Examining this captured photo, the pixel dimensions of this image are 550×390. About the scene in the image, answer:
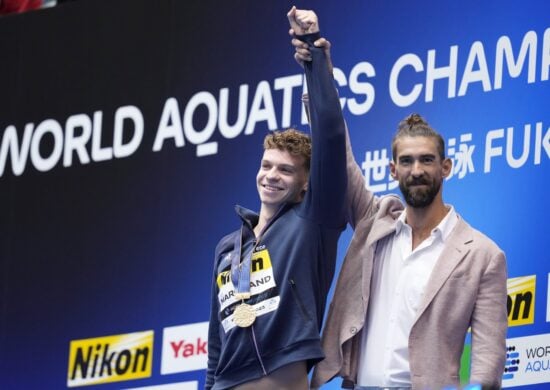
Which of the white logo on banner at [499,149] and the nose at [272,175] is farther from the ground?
the white logo on banner at [499,149]

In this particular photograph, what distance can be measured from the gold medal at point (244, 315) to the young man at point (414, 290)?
0.21 meters

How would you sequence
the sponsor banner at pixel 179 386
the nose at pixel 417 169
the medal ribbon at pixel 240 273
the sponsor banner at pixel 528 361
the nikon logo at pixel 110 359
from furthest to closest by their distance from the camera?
the nikon logo at pixel 110 359 < the sponsor banner at pixel 179 386 < the sponsor banner at pixel 528 361 < the medal ribbon at pixel 240 273 < the nose at pixel 417 169

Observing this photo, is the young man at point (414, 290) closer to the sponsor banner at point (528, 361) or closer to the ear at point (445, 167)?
the ear at point (445, 167)

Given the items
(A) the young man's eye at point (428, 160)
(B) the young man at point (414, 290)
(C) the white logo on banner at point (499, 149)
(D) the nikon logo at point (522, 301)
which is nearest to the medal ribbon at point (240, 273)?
(B) the young man at point (414, 290)

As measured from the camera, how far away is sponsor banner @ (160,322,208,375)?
5801mm

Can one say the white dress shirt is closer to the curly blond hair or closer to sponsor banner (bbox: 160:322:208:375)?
the curly blond hair

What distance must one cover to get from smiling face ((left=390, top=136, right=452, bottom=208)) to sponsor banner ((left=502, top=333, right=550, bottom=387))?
1.20m

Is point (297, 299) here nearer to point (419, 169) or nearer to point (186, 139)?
point (419, 169)

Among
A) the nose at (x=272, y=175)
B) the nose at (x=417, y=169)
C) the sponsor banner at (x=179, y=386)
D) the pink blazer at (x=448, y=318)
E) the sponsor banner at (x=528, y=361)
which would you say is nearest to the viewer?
the pink blazer at (x=448, y=318)

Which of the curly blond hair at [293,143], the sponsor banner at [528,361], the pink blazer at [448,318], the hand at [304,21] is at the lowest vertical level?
the pink blazer at [448,318]

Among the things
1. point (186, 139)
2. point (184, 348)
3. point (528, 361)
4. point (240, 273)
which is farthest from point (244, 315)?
point (186, 139)

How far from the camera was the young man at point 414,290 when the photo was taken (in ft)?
12.1

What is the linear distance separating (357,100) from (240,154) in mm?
625

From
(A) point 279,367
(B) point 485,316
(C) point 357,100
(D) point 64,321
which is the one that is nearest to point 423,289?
(B) point 485,316
